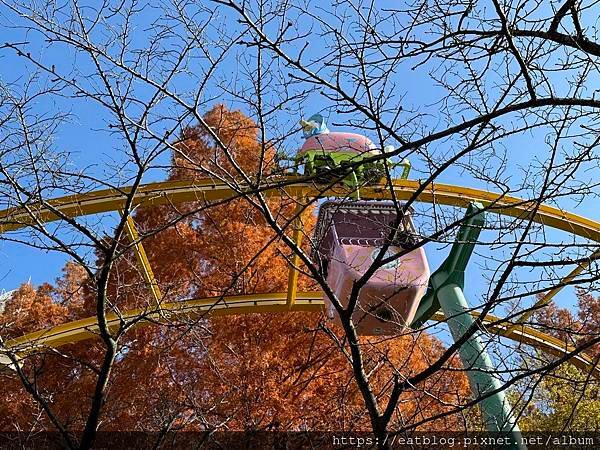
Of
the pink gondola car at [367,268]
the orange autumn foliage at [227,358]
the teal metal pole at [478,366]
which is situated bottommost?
the teal metal pole at [478,366]

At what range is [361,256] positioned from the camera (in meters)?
4.49

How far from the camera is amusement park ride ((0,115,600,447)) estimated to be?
3.18 m

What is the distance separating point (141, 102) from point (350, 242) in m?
2.27

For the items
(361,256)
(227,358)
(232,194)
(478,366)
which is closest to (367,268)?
(361,256)

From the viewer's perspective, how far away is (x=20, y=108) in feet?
9.84

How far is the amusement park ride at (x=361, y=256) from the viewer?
3182mm

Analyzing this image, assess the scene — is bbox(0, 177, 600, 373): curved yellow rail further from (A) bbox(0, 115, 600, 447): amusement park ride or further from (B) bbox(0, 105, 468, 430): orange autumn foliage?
(B) bbox(0, 105, 468, 430): orange autumn foliage

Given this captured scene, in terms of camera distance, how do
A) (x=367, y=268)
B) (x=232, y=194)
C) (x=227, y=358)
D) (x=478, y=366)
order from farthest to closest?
1. (x=227, y=358)
2. (x=232, y=194)
3. (x=367, y=268)
4. (x=478, y=366)

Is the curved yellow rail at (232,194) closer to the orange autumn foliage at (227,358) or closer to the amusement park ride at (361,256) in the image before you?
the amusement park ride at (361,256)

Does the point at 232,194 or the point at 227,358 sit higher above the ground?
the point at 232,194


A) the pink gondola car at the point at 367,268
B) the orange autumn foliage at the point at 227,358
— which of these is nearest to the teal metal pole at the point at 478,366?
the pink gondola car at the point at 367,268

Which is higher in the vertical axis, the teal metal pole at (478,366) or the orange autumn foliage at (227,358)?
the orange autumn foliage at (227,358)

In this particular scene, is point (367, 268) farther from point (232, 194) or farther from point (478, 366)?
point (232, 194)

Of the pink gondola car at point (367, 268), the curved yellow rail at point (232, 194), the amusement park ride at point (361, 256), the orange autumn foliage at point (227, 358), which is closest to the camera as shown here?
the amusement park ride at point (361, 256)
